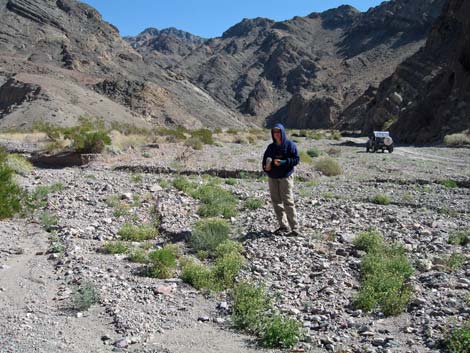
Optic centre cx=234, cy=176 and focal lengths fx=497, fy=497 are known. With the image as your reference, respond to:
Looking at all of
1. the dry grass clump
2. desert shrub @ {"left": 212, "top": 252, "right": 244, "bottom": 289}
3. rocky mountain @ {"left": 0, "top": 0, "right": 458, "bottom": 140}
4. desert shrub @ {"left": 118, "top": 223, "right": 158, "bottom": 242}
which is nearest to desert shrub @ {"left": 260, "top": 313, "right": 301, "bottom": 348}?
desert shrub @ {"left": 212, "top": 252, "right": 244, "bottom": 289}

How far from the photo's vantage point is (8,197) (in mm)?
9836

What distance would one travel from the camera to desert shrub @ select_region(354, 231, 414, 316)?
219 inches

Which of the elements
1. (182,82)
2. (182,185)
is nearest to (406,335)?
(182,185)

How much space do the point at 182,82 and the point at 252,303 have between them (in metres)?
97.6

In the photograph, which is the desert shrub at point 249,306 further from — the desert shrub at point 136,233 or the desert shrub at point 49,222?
the desert shrub at point 49,222

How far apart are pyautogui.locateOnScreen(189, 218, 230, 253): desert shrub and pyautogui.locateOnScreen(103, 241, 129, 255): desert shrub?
3.51 feet

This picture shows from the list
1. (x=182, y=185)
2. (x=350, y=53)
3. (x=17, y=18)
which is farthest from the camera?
(x=350, y=53)

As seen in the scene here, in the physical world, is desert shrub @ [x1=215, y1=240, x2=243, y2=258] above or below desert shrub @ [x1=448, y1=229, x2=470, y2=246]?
below

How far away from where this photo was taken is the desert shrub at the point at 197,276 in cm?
635

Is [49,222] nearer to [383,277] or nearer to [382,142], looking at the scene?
[383,277]

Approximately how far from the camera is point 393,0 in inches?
5901

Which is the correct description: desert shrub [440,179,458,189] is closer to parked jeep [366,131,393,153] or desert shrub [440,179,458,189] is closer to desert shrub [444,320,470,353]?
desert shrub [444,320,470,353]

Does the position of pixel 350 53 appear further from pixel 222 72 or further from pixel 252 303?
pixel 252 303

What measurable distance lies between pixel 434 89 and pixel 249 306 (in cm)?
4440
